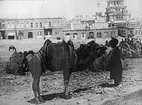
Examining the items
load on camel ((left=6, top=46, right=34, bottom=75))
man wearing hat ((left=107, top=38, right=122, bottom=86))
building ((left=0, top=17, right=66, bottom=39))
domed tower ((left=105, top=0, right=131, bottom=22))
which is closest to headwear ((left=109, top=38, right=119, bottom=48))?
man wearing hat ((left=107, top=38, right=122, bottom=86))

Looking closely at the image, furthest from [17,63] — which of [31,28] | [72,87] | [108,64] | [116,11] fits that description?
[116,11]

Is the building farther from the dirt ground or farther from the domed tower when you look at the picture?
the domed tower

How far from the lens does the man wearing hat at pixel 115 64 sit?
327 cm

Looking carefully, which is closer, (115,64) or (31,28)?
(31,28)

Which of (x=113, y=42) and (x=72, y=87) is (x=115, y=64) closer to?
(x=113, y=42)

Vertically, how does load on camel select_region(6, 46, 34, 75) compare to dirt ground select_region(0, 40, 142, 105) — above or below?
above

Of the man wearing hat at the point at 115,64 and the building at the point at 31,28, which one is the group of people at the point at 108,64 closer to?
the man wearing hat at the point at 115,64

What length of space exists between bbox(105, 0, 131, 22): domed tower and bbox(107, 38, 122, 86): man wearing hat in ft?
0.87

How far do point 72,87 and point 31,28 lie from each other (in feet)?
2.42

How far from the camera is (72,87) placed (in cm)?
315

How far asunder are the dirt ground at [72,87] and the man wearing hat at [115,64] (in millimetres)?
60

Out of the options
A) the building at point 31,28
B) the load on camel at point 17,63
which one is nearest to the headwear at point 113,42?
the building at point 31,28

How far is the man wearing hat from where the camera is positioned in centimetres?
327

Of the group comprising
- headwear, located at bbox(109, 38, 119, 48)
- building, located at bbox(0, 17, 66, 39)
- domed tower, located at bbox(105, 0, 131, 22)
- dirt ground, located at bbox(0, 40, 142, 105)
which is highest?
domed tower, located at bbox(105, 0, 131, 22)
